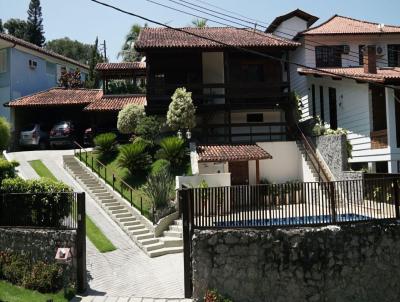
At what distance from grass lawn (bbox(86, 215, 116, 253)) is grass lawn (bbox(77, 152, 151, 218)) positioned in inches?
89.7

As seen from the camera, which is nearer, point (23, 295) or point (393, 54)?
point (23, 295)

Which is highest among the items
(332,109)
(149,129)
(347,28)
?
(347,28)

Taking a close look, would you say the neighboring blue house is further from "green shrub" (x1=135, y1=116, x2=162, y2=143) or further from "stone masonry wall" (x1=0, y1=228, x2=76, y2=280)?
"stone masonry wall" (x1=0, y1=228, x2=76, y2=280)

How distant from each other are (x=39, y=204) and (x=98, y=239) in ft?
11.9

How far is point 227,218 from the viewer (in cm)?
1186

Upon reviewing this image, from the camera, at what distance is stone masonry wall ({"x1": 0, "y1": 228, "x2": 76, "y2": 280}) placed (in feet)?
43.7

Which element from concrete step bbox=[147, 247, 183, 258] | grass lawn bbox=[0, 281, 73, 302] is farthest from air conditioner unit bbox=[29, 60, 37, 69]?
grass lawn bbox=[0, 281, 73, 302]

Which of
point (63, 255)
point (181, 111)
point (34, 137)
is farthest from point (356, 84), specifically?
point (34, 137)

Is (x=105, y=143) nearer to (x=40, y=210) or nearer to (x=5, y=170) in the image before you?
(x=5, y=170)

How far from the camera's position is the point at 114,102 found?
103 feet

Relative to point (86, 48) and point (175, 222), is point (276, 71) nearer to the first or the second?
point (175, 222)

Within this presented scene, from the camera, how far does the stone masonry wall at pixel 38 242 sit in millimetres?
13312

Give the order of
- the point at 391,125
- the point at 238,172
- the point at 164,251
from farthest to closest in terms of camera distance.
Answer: the point at 238,172
the point at 391,125
the point at 164,251

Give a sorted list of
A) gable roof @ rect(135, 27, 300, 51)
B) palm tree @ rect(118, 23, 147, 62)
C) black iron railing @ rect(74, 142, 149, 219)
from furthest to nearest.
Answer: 1. palm tree @ rect(118, 23, 147, 62)
2. gable roof @ rect(135, 27, 300, 51)
3. black iron railing @ rect(74, 142, 149, 219)
